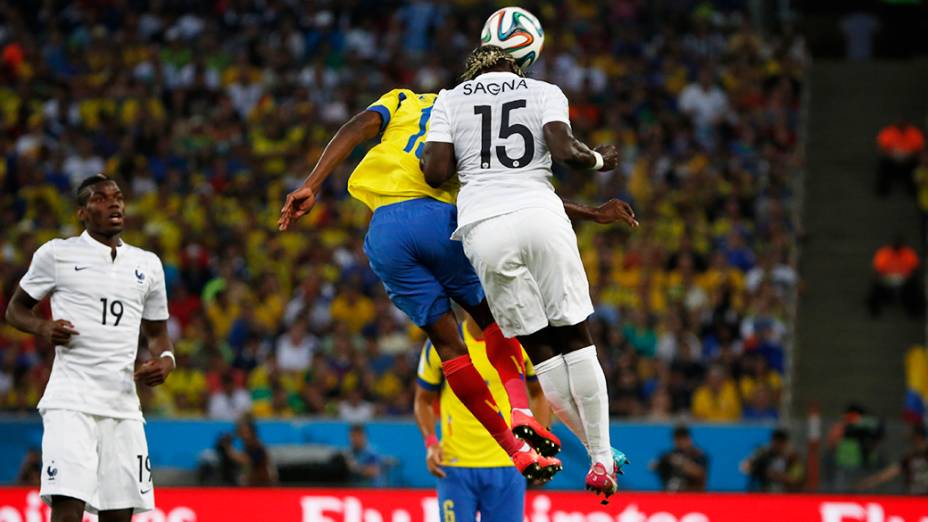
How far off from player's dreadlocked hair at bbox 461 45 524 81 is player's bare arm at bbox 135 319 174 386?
8.55 ft

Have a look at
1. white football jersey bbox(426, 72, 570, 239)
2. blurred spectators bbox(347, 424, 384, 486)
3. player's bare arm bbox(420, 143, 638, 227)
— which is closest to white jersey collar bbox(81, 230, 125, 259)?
player's bare arm bbox(420, 143, 638, 227)

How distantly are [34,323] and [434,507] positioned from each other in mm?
3950

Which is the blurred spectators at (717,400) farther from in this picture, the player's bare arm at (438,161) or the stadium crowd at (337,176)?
the player's bare arm at (438,161)

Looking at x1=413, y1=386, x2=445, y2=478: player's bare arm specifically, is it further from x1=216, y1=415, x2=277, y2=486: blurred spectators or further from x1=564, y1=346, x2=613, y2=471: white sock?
x1=216, y1=415, x2=277, y2=486: blurred spectators

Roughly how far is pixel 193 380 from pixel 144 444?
359 inches

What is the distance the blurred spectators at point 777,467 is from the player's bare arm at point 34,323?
903 cm

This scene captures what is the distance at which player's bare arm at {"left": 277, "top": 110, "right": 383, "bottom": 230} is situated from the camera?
25.0 feet

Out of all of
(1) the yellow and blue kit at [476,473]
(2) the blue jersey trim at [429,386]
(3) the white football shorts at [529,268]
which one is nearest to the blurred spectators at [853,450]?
(1) the yellow and blue kit at [476,473]

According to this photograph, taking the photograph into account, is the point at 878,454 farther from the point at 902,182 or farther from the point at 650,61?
the point at 650,61

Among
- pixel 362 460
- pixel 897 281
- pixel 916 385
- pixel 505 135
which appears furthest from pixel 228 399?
pixel 505 135

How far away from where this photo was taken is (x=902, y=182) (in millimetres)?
22141

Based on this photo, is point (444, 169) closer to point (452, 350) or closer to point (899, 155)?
point (452, 350)

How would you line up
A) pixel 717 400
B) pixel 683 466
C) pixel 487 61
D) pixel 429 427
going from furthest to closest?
pixel 717 400 → pixel 683 466 → pixel 429 427 → pixel 487 61

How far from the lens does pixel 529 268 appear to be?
305 inches
